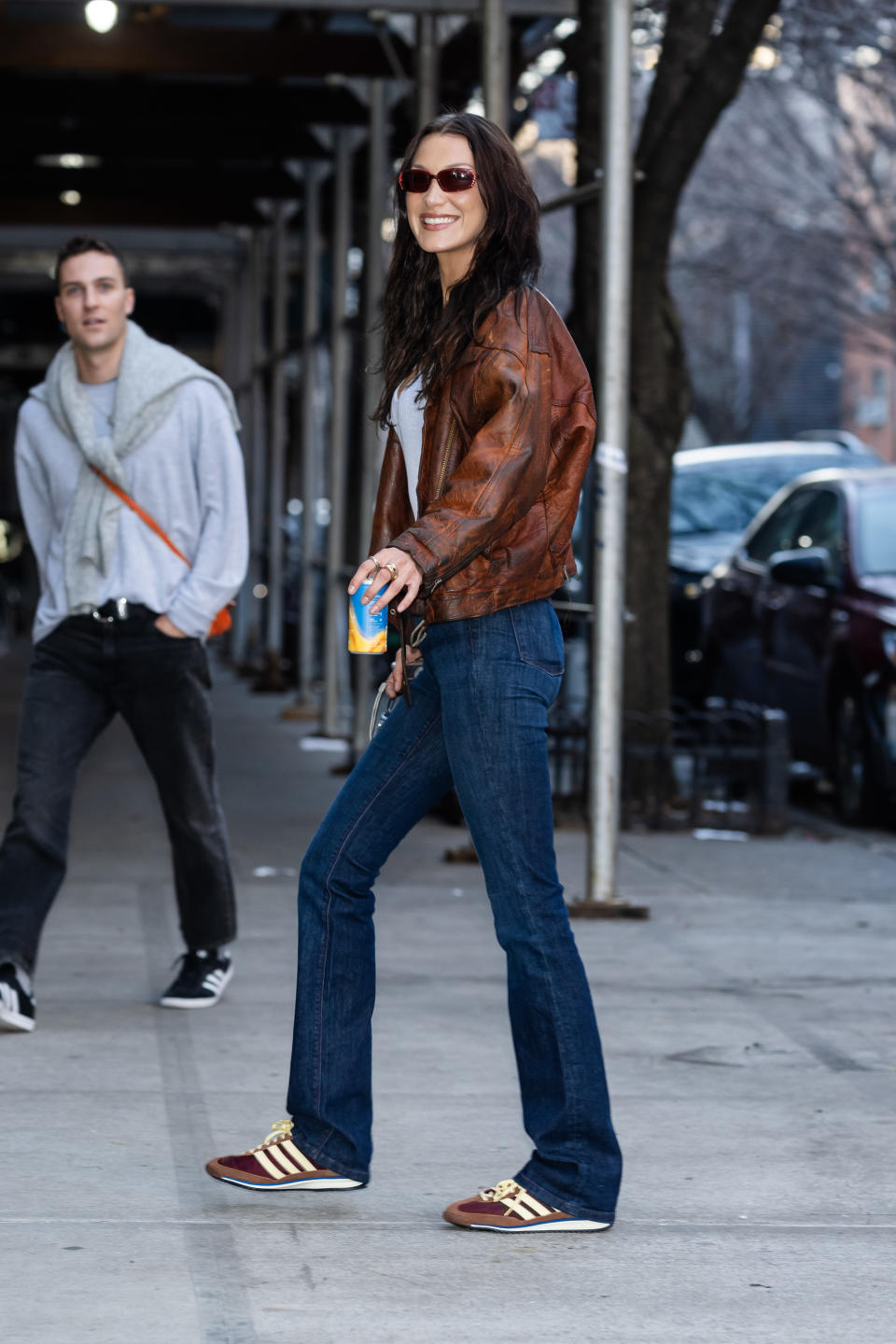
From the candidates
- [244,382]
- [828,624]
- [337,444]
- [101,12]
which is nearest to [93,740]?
[828,624]

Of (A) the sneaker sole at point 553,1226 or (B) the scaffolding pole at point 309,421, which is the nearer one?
(A) the sneaker sole at point 553,1226

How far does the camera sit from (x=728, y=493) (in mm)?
15656

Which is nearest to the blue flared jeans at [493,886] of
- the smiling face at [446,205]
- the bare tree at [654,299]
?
the smiling face at [446,205]

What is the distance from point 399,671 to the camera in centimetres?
408

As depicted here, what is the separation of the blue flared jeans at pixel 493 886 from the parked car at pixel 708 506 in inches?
391

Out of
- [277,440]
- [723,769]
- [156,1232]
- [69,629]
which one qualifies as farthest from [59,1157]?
[277,440]

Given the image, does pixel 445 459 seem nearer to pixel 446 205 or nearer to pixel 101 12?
pixel 446 205

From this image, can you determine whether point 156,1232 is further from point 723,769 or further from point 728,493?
point 728,493

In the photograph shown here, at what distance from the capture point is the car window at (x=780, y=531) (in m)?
12.1

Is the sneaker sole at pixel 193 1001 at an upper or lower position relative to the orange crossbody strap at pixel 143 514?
lower

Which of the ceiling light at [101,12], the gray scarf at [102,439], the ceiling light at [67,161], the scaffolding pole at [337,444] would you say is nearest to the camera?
the gray scarf at [102,439]

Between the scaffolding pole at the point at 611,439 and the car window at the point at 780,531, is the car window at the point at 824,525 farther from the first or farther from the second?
the scaffolding pole at the point at 611,439

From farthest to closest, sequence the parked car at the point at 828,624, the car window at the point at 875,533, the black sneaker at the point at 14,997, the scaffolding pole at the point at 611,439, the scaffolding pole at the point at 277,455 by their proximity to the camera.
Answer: the scaffolding pole at the point at 277,455 < the car window at the point at 875,533 < the parked car at the point at 828,624 < the scaffolding pole at the point at 611,439 < the black sneaker at the point at 14,997

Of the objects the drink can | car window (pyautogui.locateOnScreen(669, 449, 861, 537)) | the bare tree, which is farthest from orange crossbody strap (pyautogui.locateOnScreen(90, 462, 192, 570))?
car window (pyautogui.locateOnScreen(669, 449, 861, 537))
